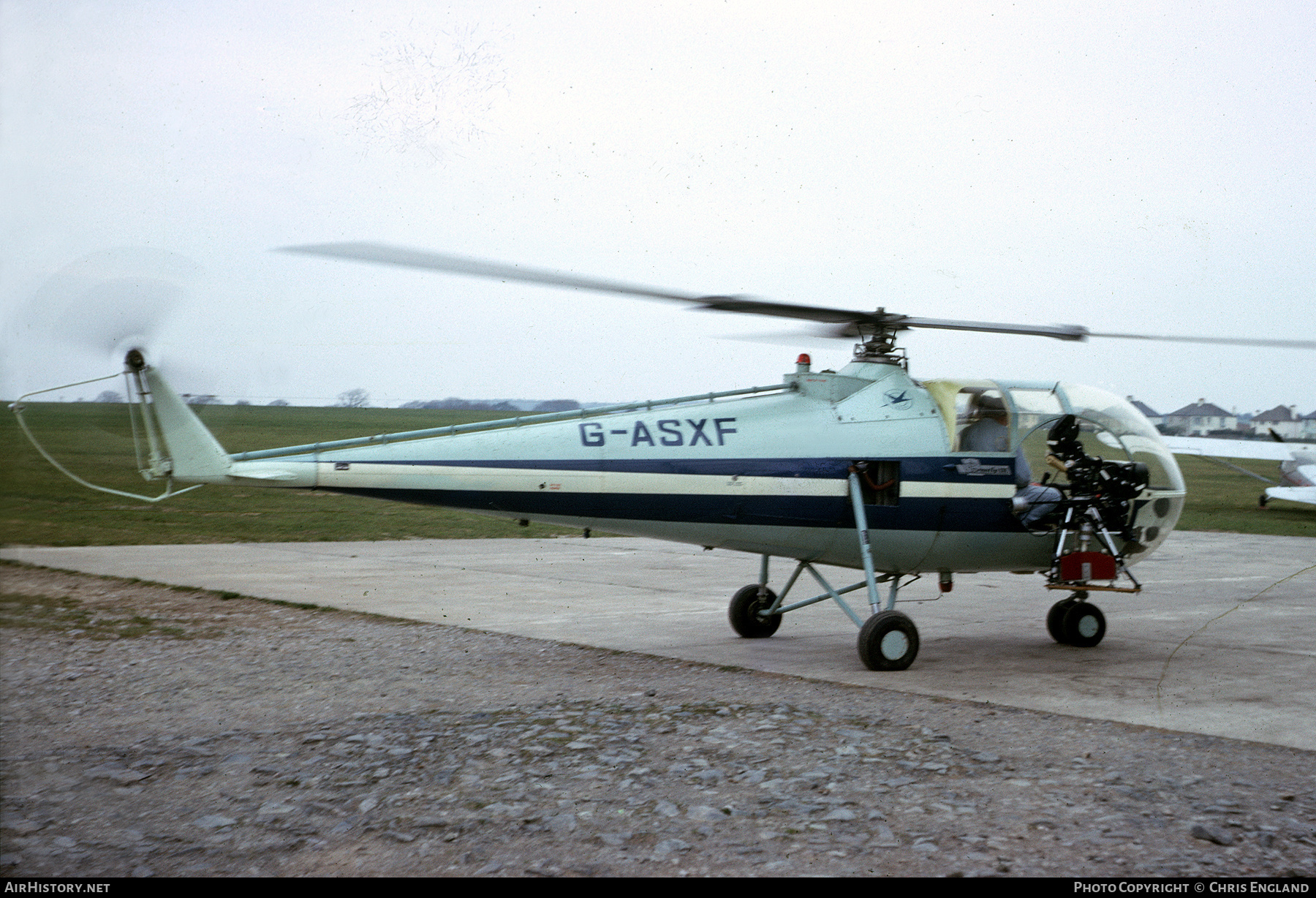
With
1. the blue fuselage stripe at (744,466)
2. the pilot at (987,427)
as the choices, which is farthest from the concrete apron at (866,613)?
the pilot at (987,427)

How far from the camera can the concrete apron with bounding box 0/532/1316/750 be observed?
8078 mm

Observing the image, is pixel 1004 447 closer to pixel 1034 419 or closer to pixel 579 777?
pixel 1034 419

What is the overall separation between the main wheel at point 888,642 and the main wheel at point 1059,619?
2254 mm

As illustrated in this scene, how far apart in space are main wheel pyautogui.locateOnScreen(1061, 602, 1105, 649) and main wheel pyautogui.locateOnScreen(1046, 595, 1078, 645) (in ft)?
0.08

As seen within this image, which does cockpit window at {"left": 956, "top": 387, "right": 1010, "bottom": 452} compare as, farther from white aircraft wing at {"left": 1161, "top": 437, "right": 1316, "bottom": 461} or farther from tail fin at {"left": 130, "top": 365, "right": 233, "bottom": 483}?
white aircraft wing at {"left": 1161, "top": 437, "right": 1316, "bottom": 461}

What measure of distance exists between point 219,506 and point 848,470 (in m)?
18.7

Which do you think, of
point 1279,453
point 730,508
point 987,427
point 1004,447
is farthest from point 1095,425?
point 1279,453

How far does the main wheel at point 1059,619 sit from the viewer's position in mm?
10209

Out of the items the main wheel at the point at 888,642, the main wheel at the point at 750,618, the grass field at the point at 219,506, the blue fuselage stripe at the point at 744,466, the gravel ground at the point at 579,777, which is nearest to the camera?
the grass field at the point at 219,506

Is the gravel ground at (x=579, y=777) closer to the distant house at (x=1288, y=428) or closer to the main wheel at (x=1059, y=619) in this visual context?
the main wheel at (x=1059, y=619)

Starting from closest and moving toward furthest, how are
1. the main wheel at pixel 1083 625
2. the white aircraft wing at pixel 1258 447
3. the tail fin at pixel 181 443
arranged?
1. the tail fin at pixel 181 443
2. the main wheel at pixel 1083 625
3. the white aircraft wing at pixel 1258 447

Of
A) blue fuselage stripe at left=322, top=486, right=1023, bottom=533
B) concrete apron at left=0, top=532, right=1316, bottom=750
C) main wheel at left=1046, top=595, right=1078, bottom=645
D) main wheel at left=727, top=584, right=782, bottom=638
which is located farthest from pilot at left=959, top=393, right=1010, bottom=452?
main wheel at left=727, top=584, right=782, bottom=638

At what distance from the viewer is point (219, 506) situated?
78.2ft
